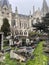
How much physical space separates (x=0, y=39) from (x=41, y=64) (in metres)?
12.7

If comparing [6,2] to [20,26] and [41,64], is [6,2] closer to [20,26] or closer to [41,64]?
[20,26]

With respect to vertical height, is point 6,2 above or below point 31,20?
above

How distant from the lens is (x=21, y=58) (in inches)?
576

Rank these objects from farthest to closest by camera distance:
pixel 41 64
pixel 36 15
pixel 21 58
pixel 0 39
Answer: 1. pixel 36 15
2. pixel 0 39
3. pixel 21 58
4. pixel 41 64

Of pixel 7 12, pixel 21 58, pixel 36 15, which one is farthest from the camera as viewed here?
pixel 36 15

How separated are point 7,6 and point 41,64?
7132 centimetres

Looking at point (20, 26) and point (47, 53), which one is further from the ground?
point (47, 53)

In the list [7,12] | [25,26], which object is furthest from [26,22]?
[7,12]

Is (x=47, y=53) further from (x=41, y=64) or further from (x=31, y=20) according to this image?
(x=31, y=20)

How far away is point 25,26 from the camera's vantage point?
85438mm

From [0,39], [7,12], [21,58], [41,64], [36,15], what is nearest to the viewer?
[41,64]

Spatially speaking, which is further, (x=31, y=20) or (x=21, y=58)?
(x=31, y=20)

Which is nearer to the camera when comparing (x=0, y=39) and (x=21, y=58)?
(x=21, y=58)

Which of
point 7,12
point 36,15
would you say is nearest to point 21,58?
point 7,12
